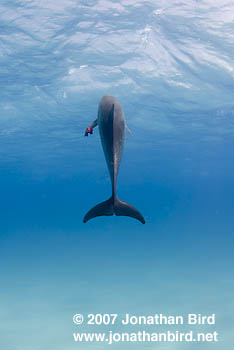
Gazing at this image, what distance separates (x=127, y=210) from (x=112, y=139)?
1600 millimetres

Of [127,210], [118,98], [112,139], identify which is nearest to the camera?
[112,139]

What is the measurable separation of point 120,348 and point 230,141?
31.6 metres

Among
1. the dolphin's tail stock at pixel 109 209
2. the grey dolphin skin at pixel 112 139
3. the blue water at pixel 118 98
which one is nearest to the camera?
the grey dolphin skin at pixel 112 139

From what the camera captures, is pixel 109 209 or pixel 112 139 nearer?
pixel 112 139

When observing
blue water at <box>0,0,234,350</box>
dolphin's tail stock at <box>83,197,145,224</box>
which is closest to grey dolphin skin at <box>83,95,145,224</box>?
dolphin's tail stock at <box>83,197,145,224</box>

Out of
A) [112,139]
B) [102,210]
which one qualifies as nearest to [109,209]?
[102,210]

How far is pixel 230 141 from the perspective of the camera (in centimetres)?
4244

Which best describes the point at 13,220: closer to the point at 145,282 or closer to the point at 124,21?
the point at 145,282

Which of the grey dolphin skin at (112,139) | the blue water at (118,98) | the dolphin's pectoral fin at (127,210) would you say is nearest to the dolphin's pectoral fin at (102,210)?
the grey dolphin skin at (112,139)

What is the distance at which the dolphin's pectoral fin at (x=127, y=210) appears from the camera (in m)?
7.56

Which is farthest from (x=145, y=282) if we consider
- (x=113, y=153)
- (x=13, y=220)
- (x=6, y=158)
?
(x=13, y=220)

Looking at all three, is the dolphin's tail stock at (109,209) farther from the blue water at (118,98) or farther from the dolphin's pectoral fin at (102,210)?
the blue water at (118,98)

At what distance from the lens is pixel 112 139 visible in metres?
7.11

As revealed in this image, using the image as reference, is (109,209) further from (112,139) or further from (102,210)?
(112,139)
